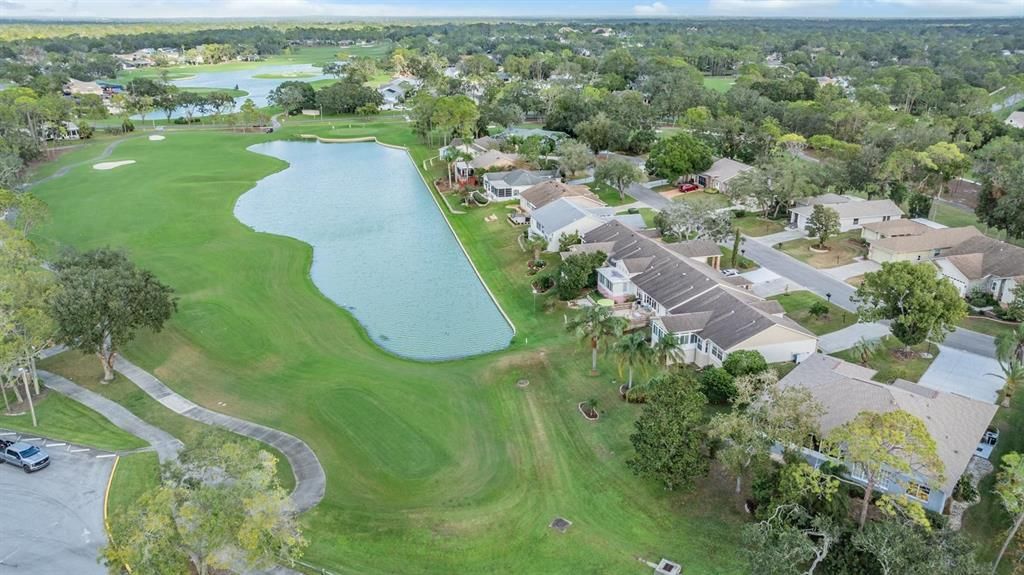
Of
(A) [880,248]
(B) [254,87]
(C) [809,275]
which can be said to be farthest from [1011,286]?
(B) [254,87]

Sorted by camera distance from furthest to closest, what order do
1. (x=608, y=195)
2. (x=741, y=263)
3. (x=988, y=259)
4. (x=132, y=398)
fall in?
(x=608, y=195) < (x=741, y=263) < (x=988, y=259) < (x=132, y=398)

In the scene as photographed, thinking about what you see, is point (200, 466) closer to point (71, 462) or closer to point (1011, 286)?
point (71, 462)

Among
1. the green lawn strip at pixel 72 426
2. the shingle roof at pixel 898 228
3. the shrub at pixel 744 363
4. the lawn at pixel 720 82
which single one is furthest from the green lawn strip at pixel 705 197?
the lawn at pixel 720 82

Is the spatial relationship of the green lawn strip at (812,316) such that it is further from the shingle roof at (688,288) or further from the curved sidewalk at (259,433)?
the curved sidewalk at (259,433)

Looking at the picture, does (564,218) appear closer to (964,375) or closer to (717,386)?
(717,386)

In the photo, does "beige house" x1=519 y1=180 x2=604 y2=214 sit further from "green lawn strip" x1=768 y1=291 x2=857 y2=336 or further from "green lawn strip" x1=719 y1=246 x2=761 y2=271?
"green lawn strip" x1=768 y1=291 x2=857 y2=336

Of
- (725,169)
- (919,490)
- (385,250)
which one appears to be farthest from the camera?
(725,169)

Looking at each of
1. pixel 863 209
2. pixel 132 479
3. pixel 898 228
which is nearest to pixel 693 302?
pixel 898 228
